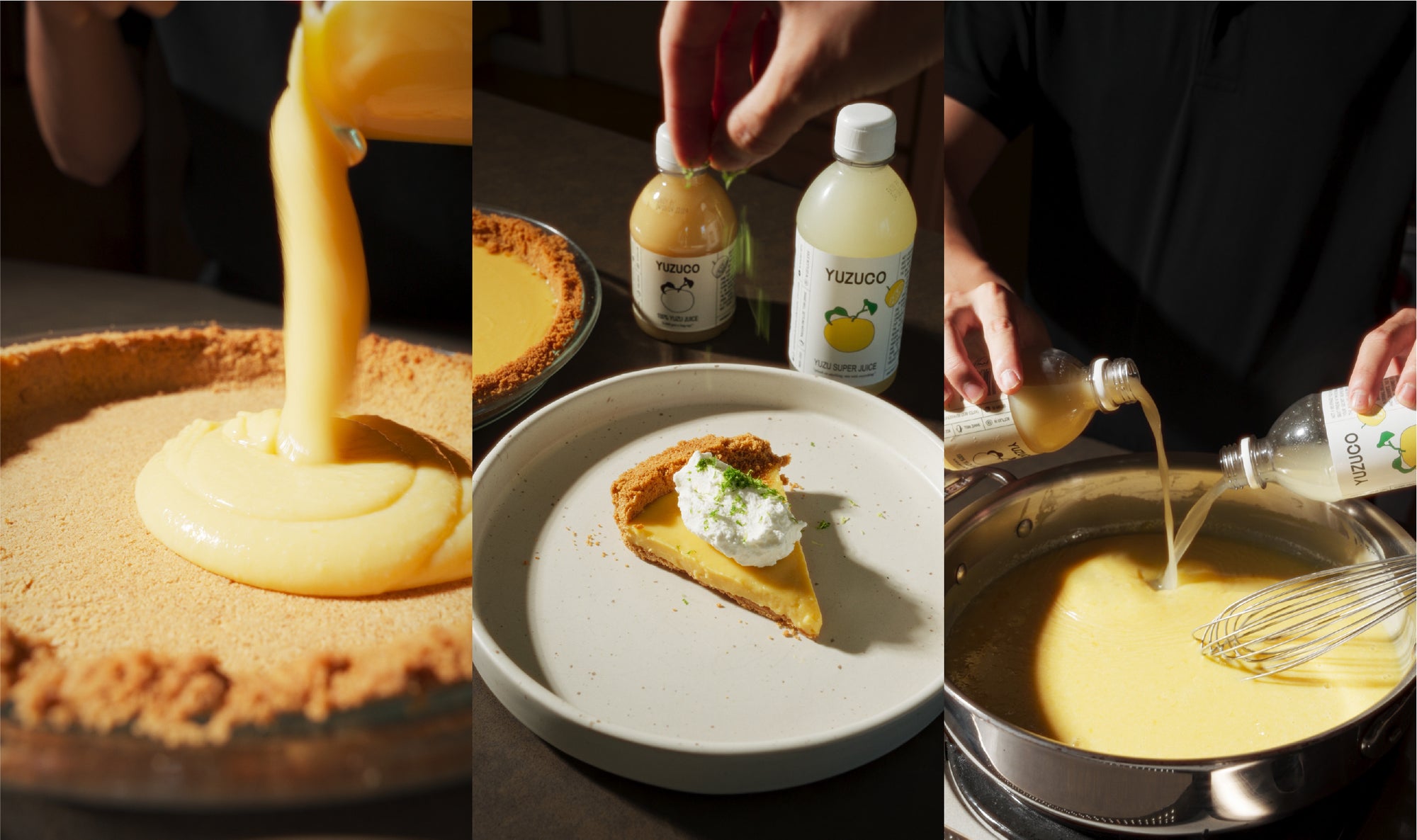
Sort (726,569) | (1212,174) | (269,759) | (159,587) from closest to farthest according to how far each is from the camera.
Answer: (269,759) < (159,587) < (726,569) < (1212,174)

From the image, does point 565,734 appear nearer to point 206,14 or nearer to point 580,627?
point 580,627

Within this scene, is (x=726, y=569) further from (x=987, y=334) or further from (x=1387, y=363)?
(x=1387, y=363)

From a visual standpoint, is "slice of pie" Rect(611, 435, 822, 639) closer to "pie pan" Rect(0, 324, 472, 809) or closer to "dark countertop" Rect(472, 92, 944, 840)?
"dark countertop" Rect(472, 92, 944, 840)

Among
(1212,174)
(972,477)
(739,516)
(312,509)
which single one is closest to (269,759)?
(312,509)

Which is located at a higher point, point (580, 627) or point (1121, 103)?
point (1121, 103)

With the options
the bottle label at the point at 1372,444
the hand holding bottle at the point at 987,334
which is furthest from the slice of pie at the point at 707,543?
the bottle label at the point at 1372,444

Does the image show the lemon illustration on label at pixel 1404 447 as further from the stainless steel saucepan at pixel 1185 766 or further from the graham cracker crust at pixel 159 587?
the graham cracker crust at pixel 159 587

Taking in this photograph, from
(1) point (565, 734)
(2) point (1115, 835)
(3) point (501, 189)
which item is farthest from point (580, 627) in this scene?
(3) point (501, 189)

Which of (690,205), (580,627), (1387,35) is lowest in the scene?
(580,627)
